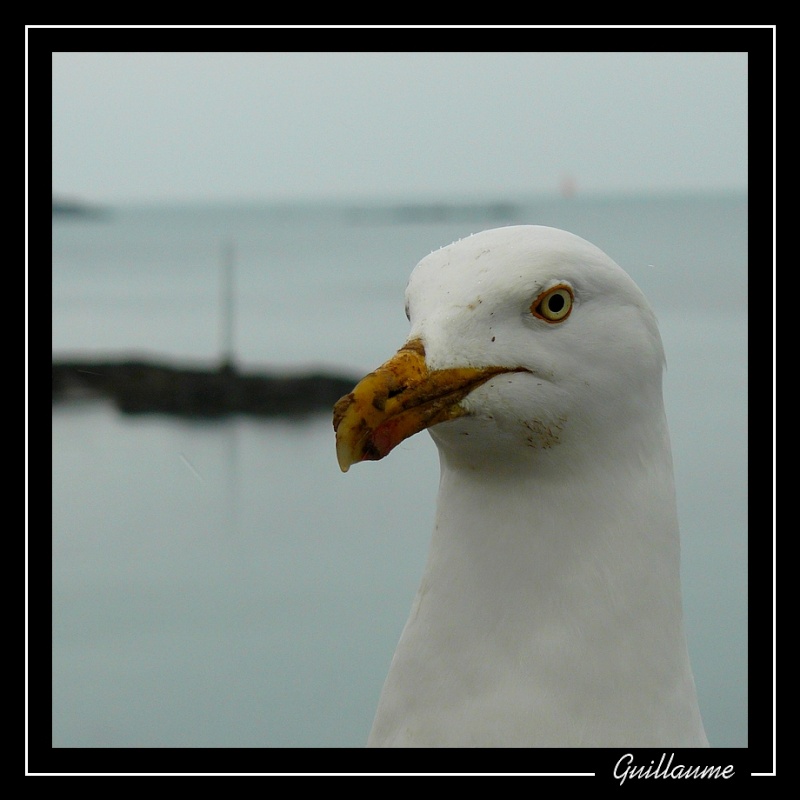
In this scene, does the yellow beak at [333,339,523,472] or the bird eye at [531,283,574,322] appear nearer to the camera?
the yellow beak at [333,339,523,472]

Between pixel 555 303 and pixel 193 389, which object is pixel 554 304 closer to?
pixel 555 303

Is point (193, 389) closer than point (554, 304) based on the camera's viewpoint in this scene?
No

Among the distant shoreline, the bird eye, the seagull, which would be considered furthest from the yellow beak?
the distant shoreline

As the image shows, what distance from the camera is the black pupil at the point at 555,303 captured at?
1968 millimetres

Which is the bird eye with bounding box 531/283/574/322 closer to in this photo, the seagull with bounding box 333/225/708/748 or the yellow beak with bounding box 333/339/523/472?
the seagull with bounding box 333/225/708/748

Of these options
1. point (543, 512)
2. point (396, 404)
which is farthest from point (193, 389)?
point (396, 404)

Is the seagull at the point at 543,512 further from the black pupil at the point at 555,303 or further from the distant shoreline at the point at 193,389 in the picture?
the distant shoreline at the point at 193,389

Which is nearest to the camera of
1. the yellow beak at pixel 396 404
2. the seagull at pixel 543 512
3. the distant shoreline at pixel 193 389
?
the yellow beak at pixel 396 404

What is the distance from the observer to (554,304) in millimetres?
1974

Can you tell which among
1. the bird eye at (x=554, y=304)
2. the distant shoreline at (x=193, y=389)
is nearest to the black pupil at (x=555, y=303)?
the bird eye at (x=554, y=304)

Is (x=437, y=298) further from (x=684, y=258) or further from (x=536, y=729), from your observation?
(x=684, y=258)

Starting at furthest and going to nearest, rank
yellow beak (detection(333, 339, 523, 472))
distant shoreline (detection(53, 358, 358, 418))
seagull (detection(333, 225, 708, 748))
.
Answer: distant shoreline (detection(53, 358, 358, 418)), seagull (detection(333, 225, 708, 748)), yellow beak (detection(333, 339, 523, 472))

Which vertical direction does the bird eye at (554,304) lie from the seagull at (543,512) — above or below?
above

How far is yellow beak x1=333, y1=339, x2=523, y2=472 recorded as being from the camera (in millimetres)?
1838
